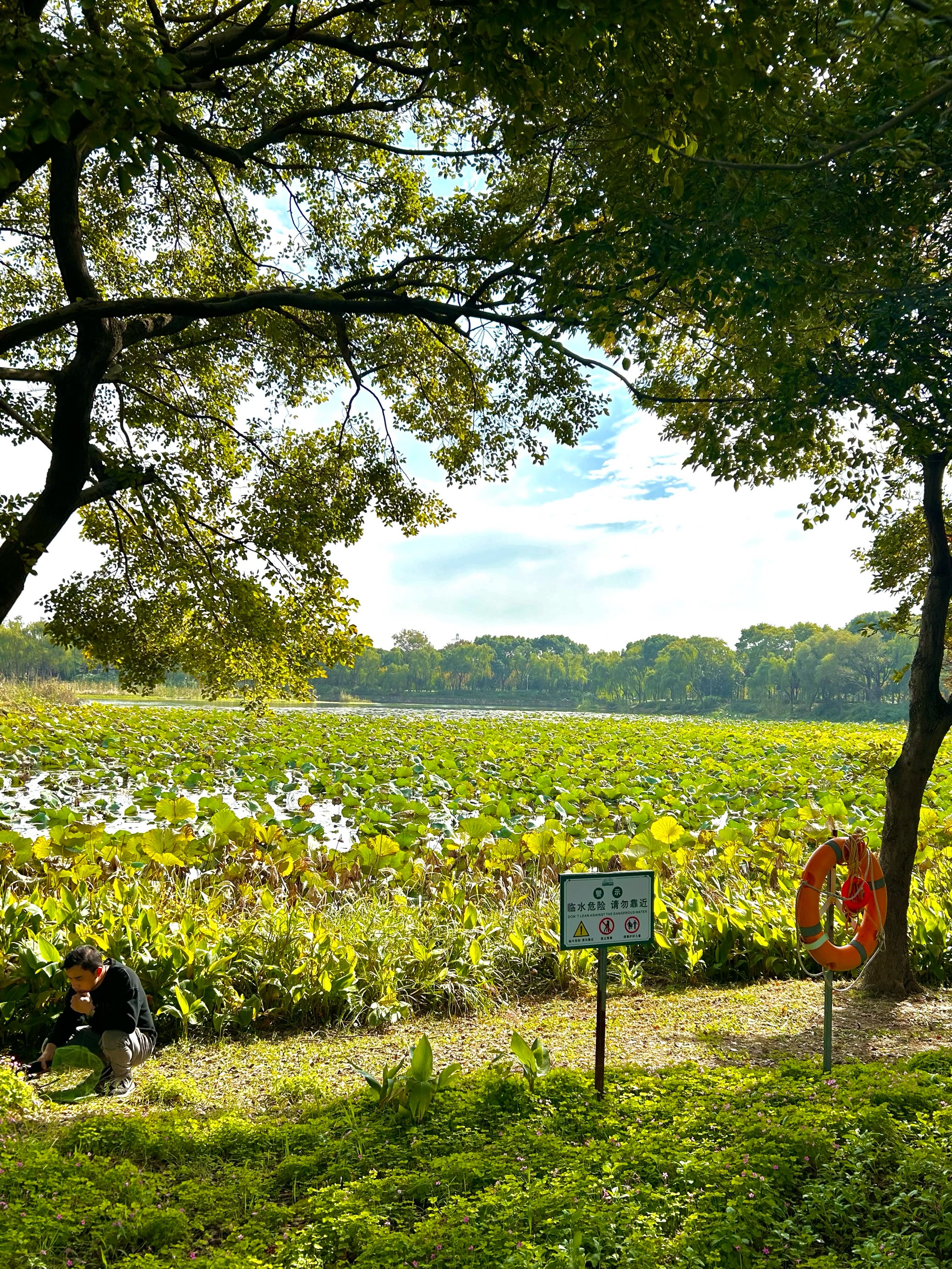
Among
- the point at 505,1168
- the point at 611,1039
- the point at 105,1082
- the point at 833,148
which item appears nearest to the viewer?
the point at 505,1168

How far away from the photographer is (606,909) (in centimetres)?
459

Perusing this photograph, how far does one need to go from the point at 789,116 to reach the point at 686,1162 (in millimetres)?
5243

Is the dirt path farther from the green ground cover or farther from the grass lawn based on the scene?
the green ground cover

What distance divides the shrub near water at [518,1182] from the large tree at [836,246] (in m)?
3.27

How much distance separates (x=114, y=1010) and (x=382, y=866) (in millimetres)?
4682

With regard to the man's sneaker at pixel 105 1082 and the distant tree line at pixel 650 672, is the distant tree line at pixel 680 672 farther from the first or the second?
the man's sneaker at pixel 105 1082

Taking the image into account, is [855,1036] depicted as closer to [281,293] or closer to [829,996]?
[829,996]

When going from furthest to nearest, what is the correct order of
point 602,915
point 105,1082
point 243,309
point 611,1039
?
point 243,309
point 611,1039
point 105,1082
point 602,915

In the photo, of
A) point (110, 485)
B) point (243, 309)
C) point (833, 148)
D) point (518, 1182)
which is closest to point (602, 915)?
point (518, 1182)

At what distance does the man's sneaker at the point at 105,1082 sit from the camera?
4770 millimetres

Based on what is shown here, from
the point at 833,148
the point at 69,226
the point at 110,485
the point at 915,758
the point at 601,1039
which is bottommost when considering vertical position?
the point at 601,1039

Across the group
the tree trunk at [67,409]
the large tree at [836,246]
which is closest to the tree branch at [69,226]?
the tree trunk at [67,409]

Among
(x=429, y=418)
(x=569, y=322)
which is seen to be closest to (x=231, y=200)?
(x=429, y=418)

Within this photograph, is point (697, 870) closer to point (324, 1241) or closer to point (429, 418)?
point (429, 418)
